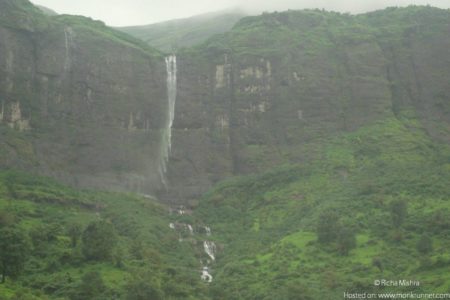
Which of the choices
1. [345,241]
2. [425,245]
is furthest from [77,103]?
[425,245]

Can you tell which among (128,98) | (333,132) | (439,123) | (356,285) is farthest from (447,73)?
(356,285)

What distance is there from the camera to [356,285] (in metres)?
54.2

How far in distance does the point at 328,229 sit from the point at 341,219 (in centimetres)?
487

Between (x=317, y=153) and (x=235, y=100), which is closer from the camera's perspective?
(x=317, y=153)

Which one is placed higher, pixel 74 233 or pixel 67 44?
pixel 67 44

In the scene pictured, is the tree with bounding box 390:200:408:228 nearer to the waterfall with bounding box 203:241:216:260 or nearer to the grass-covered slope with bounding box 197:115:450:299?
the grass-covered slope with bounding box 197:115:450:299

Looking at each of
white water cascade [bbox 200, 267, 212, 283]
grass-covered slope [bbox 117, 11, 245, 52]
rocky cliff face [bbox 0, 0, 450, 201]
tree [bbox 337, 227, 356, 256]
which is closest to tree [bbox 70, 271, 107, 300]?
white water cascade [bbox 200, 267, 212, 283]

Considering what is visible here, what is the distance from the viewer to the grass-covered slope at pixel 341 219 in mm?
57844

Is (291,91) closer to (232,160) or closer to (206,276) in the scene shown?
(232,160)

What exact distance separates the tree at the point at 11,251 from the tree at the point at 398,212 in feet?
110

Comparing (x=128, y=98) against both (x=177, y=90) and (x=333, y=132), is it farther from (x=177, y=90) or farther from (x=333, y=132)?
(x=333, y=132)

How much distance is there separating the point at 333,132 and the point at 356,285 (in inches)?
1857

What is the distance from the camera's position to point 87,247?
58.3 m

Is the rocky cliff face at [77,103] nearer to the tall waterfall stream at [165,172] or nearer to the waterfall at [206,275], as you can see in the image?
the tall waterfall stream at [165,172]
